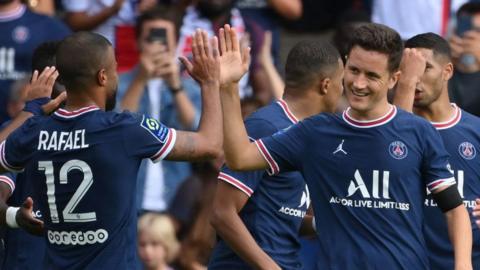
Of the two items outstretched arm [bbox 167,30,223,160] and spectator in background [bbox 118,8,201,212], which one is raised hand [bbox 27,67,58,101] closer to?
outstretched arm [bbox 167,30,223,160]

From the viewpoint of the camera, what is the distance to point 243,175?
783 cm

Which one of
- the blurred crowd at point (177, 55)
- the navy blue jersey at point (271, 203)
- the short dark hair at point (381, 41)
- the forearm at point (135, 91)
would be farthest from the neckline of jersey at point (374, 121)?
the forearm at point (135, 91)

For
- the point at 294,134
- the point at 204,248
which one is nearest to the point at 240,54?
the point at 294,134

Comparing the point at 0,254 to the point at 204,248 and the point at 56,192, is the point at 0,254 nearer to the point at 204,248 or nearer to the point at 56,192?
the point at 56,192

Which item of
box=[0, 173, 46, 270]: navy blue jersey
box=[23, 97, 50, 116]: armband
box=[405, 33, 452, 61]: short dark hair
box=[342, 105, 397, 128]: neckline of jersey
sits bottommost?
box=[0, 173, 46, 270]: navy blue jersey

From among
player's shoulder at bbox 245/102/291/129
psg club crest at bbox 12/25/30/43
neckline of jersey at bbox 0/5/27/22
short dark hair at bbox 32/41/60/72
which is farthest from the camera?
neckline of jersey at bbox 0/5/27/22

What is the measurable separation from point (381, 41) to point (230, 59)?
795 mm

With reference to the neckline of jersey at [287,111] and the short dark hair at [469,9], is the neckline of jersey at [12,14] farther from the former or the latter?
the neckline of jersey at [287,111]

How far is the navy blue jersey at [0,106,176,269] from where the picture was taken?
7121 millimetres

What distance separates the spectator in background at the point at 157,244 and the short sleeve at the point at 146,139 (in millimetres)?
3240

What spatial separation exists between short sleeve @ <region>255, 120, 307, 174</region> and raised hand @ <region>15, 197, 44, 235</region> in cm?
124

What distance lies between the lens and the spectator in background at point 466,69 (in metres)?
10.8

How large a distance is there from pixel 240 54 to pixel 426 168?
1.15 metres

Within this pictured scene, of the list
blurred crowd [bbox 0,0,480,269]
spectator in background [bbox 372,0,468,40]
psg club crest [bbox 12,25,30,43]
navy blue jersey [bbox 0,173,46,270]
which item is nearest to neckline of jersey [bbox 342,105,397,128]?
navy blue jersey [bbox 0,173,46,270]
